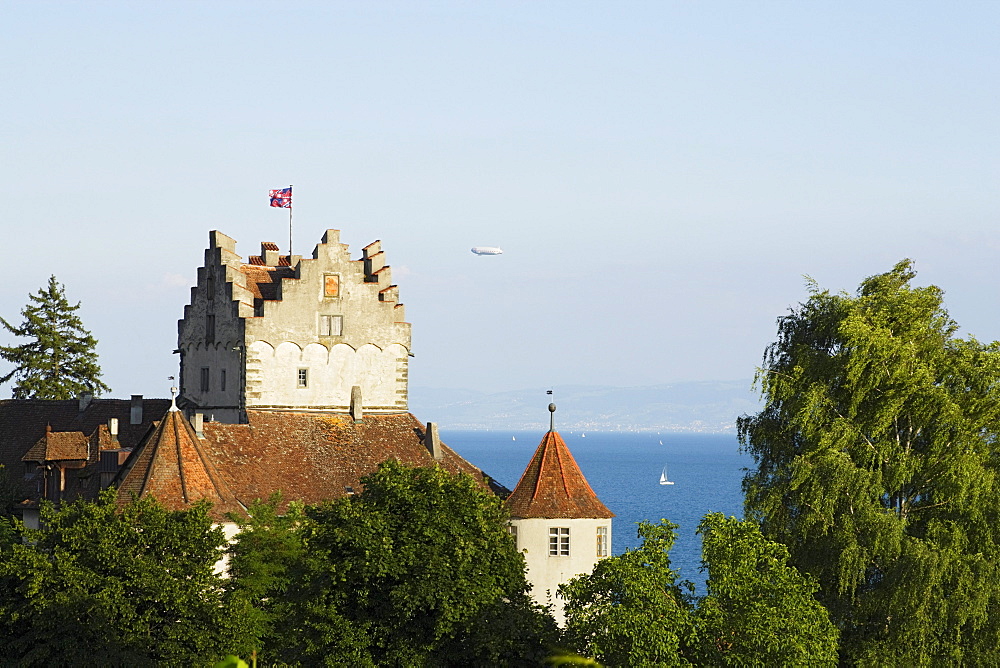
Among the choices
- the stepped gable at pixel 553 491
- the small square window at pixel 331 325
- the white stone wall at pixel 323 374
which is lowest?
the stepped gable at pixel 553 491

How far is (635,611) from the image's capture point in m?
36.2

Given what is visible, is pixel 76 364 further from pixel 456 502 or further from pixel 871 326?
pixel 871 326

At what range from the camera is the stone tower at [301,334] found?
59469 millimetres

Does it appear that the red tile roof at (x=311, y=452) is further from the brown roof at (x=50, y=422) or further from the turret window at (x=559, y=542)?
the brown roof at (x=50, y=422)

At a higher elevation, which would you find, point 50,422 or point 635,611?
point 50,422

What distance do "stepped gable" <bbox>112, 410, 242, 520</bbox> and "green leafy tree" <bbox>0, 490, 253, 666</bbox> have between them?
447 cm

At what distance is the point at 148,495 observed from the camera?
4631cm

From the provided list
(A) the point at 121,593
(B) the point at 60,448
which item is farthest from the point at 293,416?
(A) the point at 121,593

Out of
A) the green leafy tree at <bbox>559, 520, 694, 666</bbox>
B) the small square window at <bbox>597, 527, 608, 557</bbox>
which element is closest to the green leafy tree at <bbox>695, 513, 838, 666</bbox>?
the green leafy tree at <bbox>559, 520, 694, 666</bbox>

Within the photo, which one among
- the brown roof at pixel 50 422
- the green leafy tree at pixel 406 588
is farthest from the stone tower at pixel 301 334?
the green leafy tree at pixel 406 588

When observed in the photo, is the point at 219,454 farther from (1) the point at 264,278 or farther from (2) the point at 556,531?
(2) the point at 556,531

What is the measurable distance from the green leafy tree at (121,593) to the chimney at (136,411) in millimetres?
17575

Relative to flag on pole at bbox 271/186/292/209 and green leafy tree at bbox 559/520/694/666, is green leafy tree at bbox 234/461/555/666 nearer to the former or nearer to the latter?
green leafy tree at bbox 559/520/694/666

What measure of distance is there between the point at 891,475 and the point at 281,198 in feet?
104
